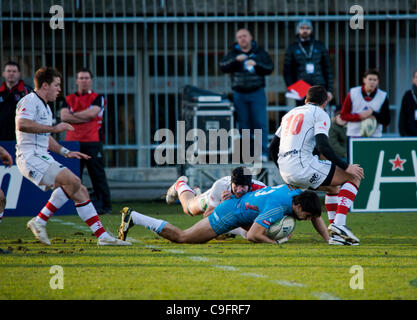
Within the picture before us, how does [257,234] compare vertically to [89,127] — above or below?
below

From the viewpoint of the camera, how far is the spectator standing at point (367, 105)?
11.4 meters

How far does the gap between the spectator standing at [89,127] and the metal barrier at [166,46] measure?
118 inches

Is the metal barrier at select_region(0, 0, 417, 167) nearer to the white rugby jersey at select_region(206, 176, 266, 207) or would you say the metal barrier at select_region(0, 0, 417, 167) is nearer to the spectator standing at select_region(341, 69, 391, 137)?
the spectator standing at select_region(341, 69, 391, 137)

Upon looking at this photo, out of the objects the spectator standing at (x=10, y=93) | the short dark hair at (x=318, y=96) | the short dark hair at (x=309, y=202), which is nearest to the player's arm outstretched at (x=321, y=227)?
the short dark hair at (x=309, y=202)

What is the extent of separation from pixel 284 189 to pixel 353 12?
7.98 metres

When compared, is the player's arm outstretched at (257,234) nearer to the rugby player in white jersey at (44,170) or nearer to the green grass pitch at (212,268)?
the green grass pitch at (212,268)

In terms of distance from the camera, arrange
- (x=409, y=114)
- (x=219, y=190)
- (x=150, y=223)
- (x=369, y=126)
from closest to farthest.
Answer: (x=150, y=223) → (x=219, y=190) → (x=369, y=126) → (x=409, y=114)

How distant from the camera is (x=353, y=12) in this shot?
1482cm

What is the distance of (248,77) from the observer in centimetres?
1246

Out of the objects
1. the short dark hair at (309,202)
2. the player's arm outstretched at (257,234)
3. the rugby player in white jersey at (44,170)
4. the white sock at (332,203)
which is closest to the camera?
the short dark hair at (309,202)

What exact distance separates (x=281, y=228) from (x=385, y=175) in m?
3.82

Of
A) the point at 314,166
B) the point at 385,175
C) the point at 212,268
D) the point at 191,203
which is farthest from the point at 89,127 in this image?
the point at 212,268

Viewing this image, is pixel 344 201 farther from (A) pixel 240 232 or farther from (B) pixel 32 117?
(B) pixel 32 117
